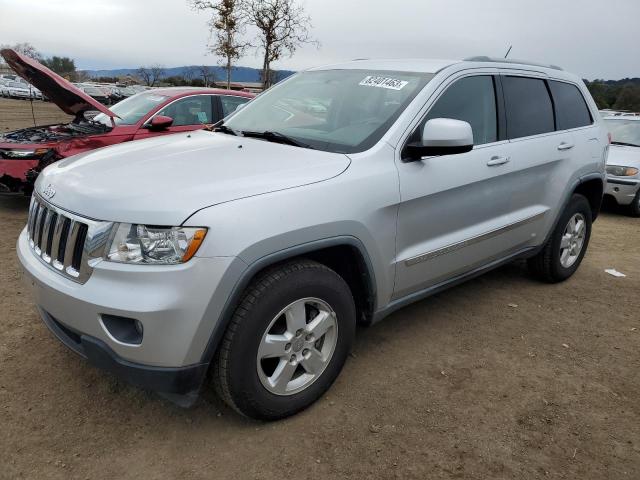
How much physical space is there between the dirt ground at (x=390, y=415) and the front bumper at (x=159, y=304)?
556 millimetres

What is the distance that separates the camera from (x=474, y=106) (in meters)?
3.54

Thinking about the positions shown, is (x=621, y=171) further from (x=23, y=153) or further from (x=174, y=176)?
(x=23, y=153)

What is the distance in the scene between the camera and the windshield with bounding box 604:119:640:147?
9211 millimetres

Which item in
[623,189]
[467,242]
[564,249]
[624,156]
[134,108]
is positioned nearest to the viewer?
[467,242]

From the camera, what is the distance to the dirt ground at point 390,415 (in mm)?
2396

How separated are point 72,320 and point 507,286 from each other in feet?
11.7

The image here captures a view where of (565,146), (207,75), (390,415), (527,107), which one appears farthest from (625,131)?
(207,75)

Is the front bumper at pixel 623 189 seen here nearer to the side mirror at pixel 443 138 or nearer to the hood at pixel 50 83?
the side mirror at pixel 443 138

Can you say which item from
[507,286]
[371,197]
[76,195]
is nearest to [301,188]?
[371,197]

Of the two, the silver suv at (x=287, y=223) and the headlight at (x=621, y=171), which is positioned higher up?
the silver suv at (x=287, y=223)

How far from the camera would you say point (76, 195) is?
2424 mm

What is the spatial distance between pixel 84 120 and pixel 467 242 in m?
5.74

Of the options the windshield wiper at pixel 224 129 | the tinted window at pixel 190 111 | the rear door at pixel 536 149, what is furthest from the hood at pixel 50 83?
the rear door at pixel 536 149

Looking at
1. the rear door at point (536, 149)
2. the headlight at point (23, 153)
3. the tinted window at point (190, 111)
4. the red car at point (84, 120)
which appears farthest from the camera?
the tinted window at point (190, 111)
